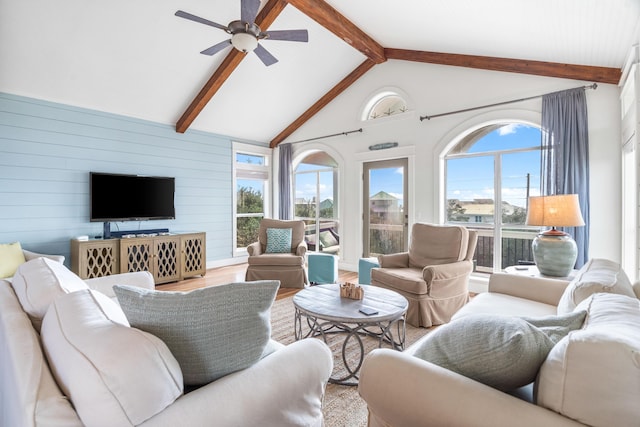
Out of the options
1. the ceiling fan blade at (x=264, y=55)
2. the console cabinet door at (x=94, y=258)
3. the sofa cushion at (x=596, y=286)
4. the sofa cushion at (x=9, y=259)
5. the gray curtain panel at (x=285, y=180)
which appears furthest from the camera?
the gray curtain panel at (x=285, y=180)

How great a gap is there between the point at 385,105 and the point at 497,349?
501 centimetres

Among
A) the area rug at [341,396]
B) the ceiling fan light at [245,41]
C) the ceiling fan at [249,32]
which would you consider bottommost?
the area rug at [341,396]

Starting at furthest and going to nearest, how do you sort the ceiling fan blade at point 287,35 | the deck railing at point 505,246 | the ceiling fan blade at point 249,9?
the deck railing at point 505,246 < the ceiling fan blade at point 287,35 < the ceiling fan blade at point 249,9

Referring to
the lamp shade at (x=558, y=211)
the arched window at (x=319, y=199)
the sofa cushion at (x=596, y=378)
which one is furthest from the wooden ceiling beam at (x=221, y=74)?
the sofa cushion at (x=596, y=378)

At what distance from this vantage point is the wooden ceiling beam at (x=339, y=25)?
12.2 feet

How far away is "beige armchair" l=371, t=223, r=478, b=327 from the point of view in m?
3.13

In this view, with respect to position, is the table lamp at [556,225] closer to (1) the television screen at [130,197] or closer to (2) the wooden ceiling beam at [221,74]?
(2) the wooden ceiling beam at [221,74]

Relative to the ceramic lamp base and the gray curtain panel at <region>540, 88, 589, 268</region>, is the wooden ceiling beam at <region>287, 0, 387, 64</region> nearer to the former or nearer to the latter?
the gray curtain panel at <region>540, 88, 589, 268</region>

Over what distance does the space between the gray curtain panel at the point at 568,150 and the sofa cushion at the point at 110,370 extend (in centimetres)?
416

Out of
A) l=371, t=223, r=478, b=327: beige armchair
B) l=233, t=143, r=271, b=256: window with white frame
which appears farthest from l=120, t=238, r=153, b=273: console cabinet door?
l=371, t=223, r=478, b=327: beige armchair

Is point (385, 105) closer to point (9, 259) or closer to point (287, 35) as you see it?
point (287, 35)

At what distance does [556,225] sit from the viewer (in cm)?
282

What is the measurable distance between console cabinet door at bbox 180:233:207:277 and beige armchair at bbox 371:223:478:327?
9.87ft

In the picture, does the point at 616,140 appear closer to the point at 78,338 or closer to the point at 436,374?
the point at 436,374
